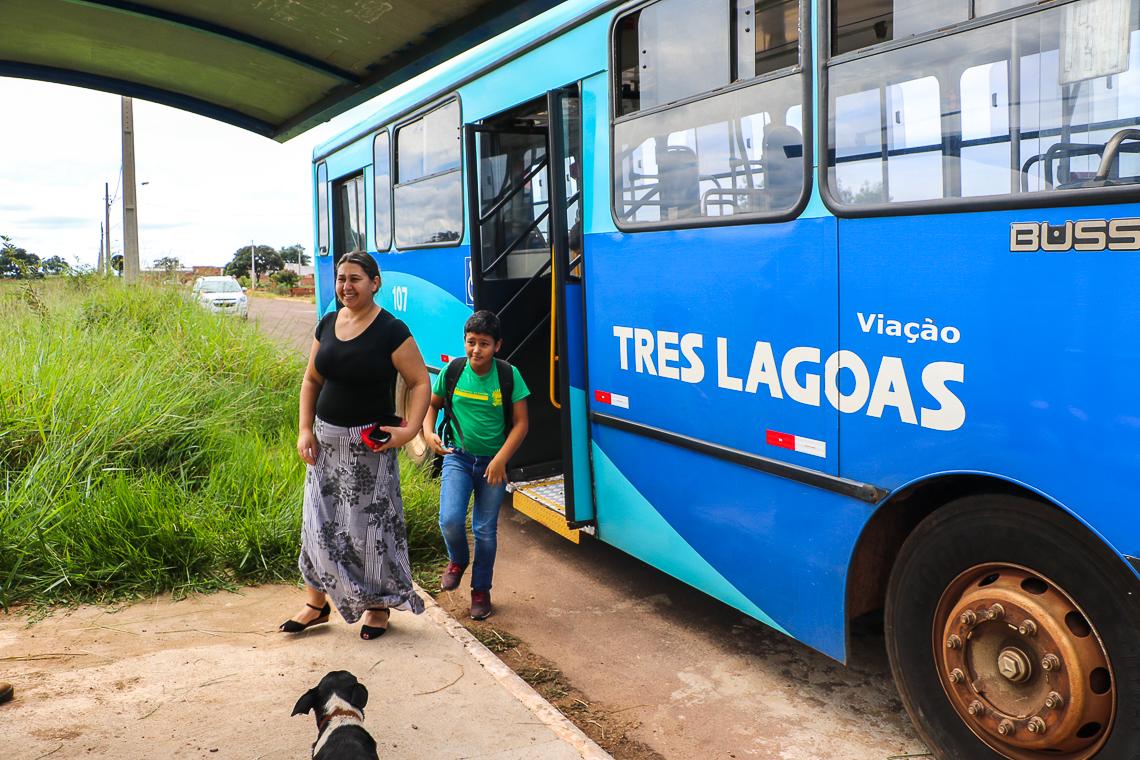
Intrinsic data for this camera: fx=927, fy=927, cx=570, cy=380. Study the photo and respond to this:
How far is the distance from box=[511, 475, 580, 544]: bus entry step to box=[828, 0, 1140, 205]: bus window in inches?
98.8

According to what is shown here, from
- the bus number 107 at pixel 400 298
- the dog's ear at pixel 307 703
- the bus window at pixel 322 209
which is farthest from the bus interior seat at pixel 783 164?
the bus window at pixel 322 209

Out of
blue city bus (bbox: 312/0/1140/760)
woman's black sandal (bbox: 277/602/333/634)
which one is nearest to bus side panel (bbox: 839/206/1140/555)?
blue city bus (bbox: 312/0/1140/760)

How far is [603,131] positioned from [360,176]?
4.78 m

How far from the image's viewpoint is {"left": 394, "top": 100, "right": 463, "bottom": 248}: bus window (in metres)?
6.41

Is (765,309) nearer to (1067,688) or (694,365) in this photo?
(694,365)

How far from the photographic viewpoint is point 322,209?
10.1 metres

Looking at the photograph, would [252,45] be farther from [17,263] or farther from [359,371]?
[17,263]

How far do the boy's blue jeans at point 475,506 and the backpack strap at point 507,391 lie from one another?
214 millimetres

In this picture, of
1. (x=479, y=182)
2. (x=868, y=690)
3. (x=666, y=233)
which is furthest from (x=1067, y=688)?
(x=479, y=182)

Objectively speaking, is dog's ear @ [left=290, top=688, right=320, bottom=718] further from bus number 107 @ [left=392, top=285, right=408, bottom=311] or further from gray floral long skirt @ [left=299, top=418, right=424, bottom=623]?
bus number 107 @ [left=392, top=285, right=408, bottom=311]

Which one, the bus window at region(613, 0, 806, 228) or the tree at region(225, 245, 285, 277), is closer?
the bus window at region(613, 0, 806, 228)

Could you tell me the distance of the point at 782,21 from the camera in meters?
3.50

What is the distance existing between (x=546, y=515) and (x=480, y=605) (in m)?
0.71

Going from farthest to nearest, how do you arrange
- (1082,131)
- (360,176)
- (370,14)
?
(360,176) < (370,14) < (1082,131)
